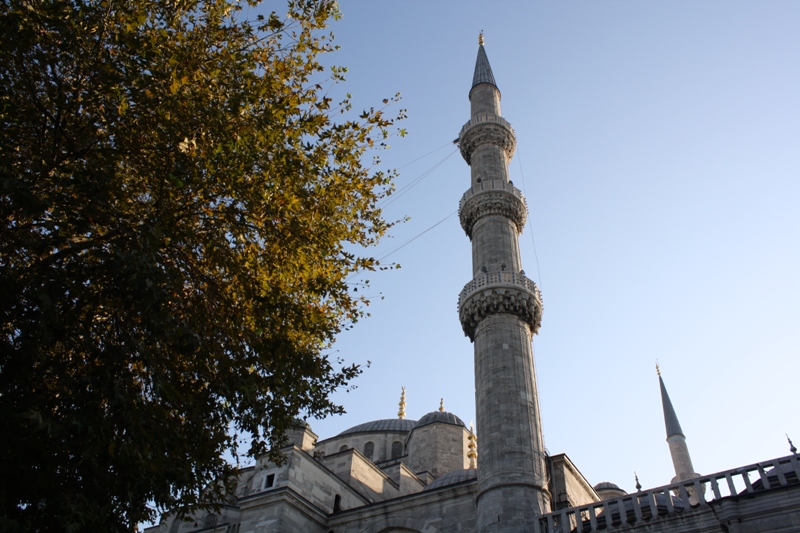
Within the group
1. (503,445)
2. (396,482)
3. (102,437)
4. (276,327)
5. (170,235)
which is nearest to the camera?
(102,437)

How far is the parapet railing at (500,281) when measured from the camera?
16.9m

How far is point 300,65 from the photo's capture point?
8.85 metres

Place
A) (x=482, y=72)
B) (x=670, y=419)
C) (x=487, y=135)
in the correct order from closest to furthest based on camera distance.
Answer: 1. (x=487, y=135)
2. (x=482, y=72)
3. (x=670, y=419)

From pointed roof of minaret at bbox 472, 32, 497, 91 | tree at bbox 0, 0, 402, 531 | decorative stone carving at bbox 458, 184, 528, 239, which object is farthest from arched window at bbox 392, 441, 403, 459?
tree at bbox 0, 0, 402, 531

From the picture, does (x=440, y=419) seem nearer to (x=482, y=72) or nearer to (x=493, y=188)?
(x=493, y=188)

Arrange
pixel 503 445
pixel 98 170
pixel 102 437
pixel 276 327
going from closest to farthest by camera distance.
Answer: pixel 102 437, pixel 98 170, pixel 276 327, pixel 503 445

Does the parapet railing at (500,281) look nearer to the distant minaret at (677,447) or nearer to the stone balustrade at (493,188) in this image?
the stone balustrade at (493,188)

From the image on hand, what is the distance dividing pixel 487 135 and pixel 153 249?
54.3 ft

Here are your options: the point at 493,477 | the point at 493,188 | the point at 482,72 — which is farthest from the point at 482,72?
the point at 493,477

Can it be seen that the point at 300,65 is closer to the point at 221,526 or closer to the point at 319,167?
the point at 319,167

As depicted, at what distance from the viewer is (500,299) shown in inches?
650

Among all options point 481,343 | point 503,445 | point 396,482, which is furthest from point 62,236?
point 396,482

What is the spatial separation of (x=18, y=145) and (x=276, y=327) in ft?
10.9

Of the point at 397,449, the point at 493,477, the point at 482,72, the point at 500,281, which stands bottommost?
the point at 493,477
